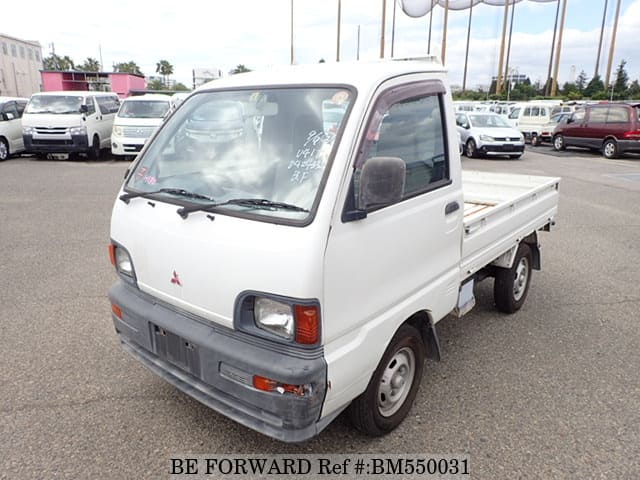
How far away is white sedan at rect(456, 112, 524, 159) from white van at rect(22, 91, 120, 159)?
42.4ft

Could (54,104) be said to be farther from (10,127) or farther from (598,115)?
(598,115)

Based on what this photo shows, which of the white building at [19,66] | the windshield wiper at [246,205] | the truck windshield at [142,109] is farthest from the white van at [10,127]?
the white building at [19,66]

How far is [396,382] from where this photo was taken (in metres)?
2.93

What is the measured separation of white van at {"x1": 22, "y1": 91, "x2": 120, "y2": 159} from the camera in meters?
14.4

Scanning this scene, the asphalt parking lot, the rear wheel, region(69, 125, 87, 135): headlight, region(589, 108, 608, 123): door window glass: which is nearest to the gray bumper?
the asphalt parking lot

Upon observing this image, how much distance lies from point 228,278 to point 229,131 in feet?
3.33

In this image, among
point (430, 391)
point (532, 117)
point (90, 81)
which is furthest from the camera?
point (90, 81)

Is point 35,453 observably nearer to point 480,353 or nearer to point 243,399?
point 243,399

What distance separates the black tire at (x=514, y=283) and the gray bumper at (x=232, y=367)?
2662mm

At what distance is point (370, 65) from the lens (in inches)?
110

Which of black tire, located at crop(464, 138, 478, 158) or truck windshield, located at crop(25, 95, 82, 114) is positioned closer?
truck windshield, located at crop(25, 95, 82, 114)

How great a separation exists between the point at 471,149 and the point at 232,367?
57.2ft

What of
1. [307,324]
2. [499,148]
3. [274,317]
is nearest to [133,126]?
[499,148]

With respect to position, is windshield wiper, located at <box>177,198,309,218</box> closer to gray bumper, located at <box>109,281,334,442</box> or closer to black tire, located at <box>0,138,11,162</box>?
gray bumper, located at <box>109,281,334,442</box>
